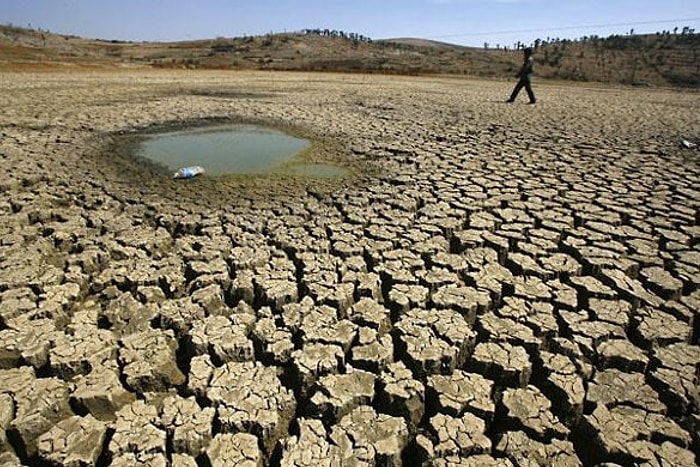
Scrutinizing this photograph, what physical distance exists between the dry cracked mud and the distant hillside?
17.3 meters

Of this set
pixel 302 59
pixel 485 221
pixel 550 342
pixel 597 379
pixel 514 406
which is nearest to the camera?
pixel 514 406

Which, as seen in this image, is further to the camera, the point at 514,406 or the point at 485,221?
the point at 485,221

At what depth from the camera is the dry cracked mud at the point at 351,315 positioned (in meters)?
1.88

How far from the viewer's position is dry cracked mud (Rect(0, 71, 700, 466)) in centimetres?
188

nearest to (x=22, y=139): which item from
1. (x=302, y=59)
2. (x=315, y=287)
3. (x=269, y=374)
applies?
(x=315, y=287)

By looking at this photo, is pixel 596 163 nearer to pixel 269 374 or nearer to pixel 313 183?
pixel 313 183

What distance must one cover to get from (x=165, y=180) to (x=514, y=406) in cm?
436

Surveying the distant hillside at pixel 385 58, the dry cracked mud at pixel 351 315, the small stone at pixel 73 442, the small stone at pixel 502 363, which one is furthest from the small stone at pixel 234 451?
the distant hillside at pixel 385 58

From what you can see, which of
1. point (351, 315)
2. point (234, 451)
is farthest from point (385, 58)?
point (234, 451)

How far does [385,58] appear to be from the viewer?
29.6 m

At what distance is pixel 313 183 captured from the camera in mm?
4980

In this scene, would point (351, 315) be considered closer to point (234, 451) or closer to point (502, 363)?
point (502, 363)

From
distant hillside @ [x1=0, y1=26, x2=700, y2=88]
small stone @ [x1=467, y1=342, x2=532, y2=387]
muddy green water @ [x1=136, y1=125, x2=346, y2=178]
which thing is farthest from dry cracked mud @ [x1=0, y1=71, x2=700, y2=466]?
distant hillside @ [x1=0, y1=26, x2=700, y2=88]

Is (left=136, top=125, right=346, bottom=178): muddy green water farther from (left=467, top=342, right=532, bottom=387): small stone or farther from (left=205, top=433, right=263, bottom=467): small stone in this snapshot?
(left=205, top=433, right=263, bottom=467): small stone
